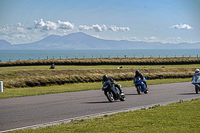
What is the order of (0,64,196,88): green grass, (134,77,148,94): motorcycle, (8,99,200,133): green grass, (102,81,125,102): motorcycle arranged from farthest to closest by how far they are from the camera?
1. (0,64,196,88): green grass
2. (134,77,148,94): motorcycle
3. (102,81,125,102): motorcycle
4. (8,99,200,133): green grass

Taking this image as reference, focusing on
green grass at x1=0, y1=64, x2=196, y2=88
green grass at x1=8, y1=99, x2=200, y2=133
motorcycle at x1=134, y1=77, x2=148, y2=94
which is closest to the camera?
green grass at x1=8, y1=99, x2=200, y2=133

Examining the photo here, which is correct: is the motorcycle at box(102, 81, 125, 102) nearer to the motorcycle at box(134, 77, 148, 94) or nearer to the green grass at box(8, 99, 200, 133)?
the motorcycle at box(134, 77, 148, 94)

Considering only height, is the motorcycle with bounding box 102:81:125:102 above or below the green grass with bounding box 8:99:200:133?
above

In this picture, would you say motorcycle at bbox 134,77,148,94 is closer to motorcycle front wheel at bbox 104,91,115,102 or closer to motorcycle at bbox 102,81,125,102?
motorcycle at bbox 102,81,125,102

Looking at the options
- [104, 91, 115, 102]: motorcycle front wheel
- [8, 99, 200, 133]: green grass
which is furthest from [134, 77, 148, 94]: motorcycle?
[8, 99, 200, 133]: green grass

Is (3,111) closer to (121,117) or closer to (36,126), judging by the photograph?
(36,126)

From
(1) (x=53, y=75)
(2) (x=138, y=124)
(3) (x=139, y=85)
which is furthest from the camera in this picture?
(1) (x=53, y=75)

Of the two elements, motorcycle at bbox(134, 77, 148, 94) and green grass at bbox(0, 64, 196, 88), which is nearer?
motorcycle at bbox(134, 77, 148, 94)

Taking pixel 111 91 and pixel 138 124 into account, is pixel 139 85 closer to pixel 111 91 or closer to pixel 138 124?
→ pixel 111 91

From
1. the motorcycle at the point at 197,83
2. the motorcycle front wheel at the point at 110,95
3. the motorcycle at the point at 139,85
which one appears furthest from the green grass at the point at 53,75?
the motorcycle at the point at 197,83

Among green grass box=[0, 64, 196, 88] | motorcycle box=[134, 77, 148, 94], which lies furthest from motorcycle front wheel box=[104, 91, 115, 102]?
green grass box=[0, 64, 196, 88]

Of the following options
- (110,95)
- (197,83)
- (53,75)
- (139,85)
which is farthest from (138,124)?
(53,75)

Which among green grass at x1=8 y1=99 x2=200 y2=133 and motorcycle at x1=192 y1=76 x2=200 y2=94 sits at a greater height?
motorcycle at x1=192 y1=76 x2=200 y2=94

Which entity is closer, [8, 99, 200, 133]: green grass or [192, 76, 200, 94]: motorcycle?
[8, 99, 200, 133]: green grass
